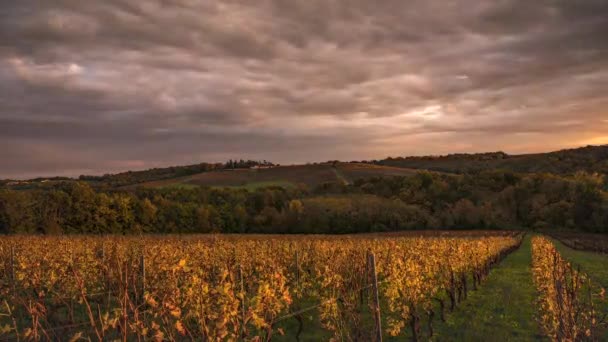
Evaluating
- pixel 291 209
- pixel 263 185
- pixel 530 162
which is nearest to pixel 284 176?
pixel 263 185

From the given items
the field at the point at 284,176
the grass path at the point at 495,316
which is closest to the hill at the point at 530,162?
the field at the point at 284,176

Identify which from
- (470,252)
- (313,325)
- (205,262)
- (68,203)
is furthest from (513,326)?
(68,203)

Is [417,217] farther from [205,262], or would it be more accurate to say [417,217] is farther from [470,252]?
[205,262]

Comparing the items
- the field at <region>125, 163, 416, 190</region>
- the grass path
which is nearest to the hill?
the field at <region>125, 163, 416, 190</region>

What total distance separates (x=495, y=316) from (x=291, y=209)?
2522 inches

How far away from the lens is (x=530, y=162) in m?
132

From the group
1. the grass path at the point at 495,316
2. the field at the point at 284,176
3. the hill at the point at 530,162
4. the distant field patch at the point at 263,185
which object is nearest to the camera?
the grass path at the point at 495,316

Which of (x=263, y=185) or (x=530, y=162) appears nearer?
(x=263, y=185)

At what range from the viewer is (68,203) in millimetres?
66250

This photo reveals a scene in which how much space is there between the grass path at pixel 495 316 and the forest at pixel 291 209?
53.9 m

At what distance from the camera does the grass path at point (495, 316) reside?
12047mm

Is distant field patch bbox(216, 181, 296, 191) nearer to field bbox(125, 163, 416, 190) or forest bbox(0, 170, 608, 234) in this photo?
field bbox(125, 163, 416, 190)

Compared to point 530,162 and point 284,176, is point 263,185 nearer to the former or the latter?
point 284,176

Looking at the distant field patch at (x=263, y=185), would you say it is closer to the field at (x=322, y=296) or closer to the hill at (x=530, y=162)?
the hill at (x=530, y=162)
